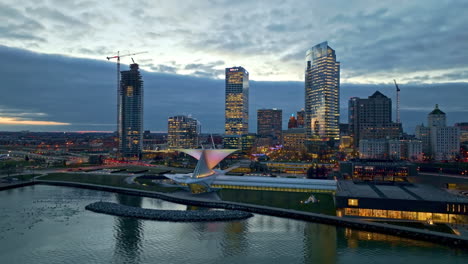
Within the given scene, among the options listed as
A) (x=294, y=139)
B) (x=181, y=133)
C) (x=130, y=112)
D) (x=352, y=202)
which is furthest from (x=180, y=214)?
(x=294, y=139)

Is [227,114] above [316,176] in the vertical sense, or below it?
above

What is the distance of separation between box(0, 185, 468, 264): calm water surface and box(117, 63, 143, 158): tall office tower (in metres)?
124

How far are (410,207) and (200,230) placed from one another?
80.4 feet

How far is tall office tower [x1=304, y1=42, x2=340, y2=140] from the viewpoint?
17462 centimetres

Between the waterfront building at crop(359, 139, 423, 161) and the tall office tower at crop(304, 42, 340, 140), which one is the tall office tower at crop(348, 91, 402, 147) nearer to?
the tall office tower at crop(304, 42, 340, 140)

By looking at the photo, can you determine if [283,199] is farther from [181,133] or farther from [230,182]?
[181,133]

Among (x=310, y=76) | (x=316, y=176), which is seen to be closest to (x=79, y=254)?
(x=316, y=176)

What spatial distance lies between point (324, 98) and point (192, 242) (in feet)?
508

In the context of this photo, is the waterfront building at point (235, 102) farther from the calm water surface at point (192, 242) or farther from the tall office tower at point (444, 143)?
the calm water surface at point (192, 242)

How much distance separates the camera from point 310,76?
632 feet

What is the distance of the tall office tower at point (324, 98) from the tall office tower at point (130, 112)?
90.8m

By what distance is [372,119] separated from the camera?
170m

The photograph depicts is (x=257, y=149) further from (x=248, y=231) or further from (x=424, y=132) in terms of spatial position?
(x=248, y=231)

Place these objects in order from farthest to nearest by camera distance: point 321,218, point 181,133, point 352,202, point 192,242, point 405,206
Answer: point 181,133, point 352,202, point 321,218, point 405,206, point 192,242
